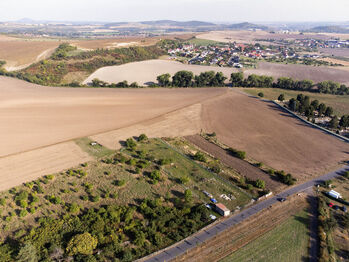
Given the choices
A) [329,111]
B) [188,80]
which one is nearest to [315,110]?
[329,111]

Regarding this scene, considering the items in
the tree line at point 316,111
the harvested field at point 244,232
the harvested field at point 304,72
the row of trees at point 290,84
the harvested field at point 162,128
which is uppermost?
the harvested field at point 304,72

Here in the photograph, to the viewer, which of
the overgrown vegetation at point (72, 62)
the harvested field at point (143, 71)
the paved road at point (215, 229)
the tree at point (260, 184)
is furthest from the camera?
the harvested field at point (143, 71)

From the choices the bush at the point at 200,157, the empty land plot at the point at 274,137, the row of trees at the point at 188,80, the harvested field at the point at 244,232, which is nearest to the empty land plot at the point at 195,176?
the bush at the point at 200,157

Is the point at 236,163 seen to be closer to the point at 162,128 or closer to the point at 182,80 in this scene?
the point at 162,128

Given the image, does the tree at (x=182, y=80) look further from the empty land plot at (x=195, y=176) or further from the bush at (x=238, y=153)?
the bush at (x=238, y=153)

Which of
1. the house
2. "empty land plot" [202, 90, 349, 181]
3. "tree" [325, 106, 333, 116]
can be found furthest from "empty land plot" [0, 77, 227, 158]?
the house
